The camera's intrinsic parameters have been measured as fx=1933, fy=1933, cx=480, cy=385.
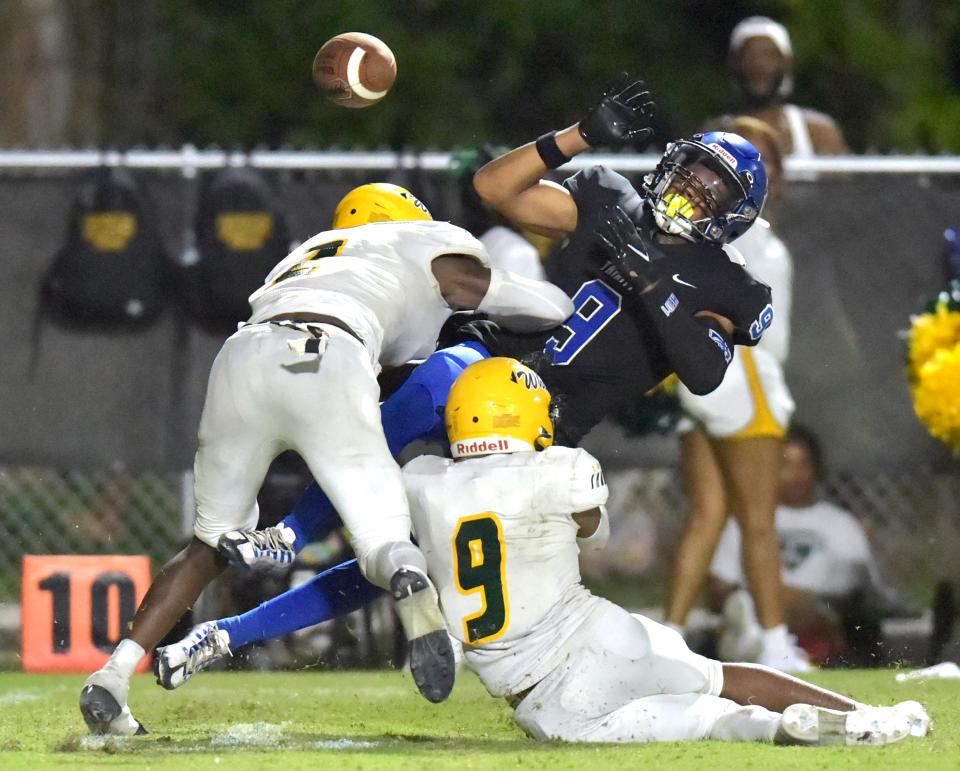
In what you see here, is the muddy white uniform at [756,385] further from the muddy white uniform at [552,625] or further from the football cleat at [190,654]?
the football cleat at [190,654]

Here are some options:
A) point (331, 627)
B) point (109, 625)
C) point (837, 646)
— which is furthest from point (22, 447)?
point (837, 646)

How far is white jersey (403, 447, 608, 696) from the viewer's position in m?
5.41

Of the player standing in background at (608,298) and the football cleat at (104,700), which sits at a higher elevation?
the player standing in background at (608,298)

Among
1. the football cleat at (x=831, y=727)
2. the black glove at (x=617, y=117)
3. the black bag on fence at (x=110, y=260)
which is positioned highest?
the black bag on fence at (x=110, y=260)

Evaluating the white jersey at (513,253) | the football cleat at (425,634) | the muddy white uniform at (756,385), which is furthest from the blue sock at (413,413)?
the muddy white uniform at (756,385)

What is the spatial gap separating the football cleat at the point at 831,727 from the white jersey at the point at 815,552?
10.6ft

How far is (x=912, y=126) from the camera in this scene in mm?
15492

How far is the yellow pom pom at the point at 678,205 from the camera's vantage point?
6059mm

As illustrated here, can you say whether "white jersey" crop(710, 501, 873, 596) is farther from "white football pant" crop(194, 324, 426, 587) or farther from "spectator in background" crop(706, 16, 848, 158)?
"white football pant" crop(194, 324, 426, 587)

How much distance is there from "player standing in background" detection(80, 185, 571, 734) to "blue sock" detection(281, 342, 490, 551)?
0.30 ft

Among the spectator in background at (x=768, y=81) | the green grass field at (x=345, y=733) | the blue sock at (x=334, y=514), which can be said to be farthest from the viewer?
the spectator in background at (x=768, y=81)

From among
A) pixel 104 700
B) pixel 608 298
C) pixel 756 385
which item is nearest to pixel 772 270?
pixel 756 385

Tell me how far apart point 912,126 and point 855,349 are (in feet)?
23.8

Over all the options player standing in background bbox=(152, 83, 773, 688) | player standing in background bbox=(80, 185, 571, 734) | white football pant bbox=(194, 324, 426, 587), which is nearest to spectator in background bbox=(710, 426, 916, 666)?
player standing in background bbox=(152, 83, 773, 688)
